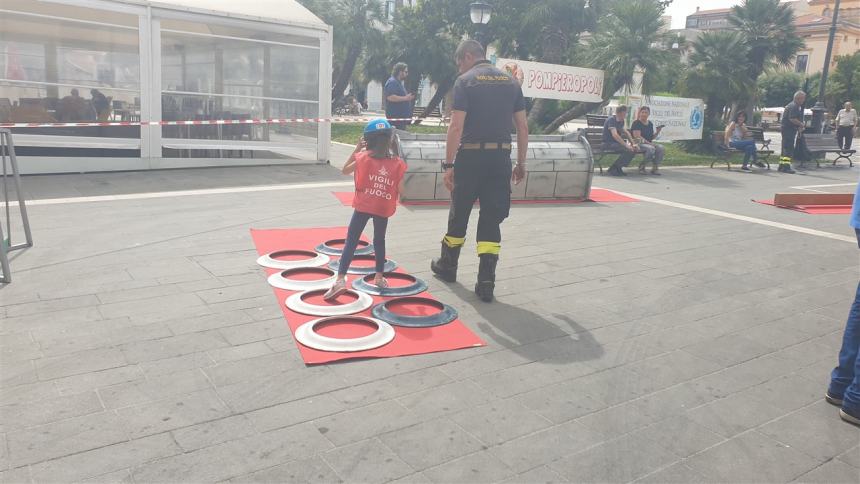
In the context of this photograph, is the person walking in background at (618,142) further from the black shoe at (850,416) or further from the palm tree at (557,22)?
the black shoe at (850,416)

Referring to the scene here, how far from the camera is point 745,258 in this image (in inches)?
284

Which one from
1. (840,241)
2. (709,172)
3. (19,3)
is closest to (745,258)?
(840,241)

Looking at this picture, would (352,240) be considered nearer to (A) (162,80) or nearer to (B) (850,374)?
(B) (850,374)

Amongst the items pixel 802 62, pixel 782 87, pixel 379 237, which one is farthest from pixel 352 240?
pixel 802 62

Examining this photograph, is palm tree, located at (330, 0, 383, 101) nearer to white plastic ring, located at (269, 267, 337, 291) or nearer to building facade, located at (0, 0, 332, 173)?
building facade, located at (0, 0, 332, 173)

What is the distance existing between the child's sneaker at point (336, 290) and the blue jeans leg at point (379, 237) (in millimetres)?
418

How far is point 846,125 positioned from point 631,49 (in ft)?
20.7

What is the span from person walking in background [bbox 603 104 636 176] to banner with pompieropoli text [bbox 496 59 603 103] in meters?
3.19

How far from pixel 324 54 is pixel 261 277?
29.6 feet

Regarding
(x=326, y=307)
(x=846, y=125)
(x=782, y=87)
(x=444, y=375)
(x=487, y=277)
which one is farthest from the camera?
(x=782, y=87)

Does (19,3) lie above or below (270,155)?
above

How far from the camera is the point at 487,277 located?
5.35m

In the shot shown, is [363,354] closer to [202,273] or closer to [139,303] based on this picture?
[139,303]

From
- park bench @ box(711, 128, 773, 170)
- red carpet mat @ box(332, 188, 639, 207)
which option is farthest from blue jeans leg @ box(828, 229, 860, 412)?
park bench @ box(711, 128, 773, 170)
